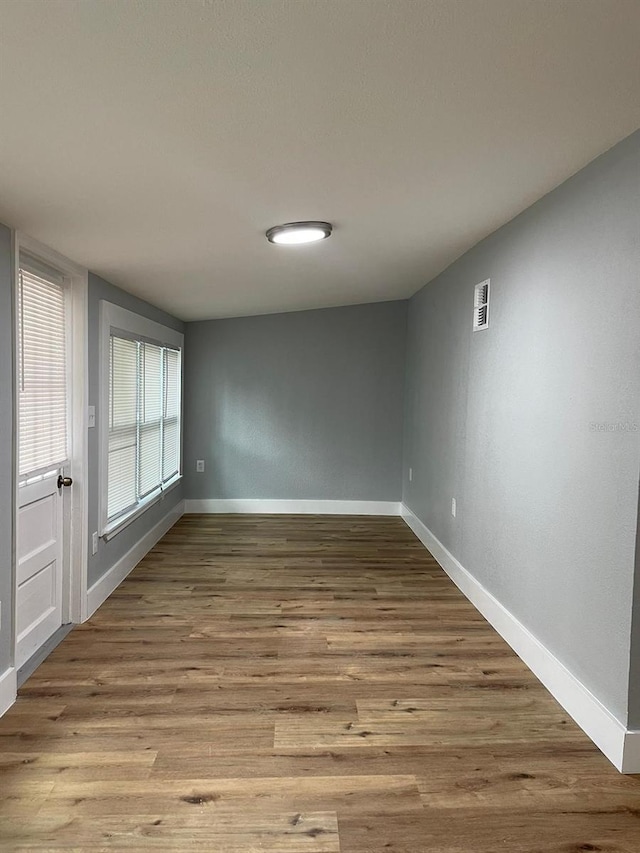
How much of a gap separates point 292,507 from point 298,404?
1071 mm

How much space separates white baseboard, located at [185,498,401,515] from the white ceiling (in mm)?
3613

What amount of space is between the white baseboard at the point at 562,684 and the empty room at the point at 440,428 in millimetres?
12

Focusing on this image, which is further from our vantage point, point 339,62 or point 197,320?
point 197,320

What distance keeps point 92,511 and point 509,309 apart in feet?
8.34

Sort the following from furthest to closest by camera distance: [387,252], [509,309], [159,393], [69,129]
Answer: [159,393]
[387,252]
[509,309]
[69,129]

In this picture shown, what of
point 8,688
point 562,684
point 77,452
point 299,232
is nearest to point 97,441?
point 77,452

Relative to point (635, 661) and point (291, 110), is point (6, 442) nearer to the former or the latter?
point (291, 110)

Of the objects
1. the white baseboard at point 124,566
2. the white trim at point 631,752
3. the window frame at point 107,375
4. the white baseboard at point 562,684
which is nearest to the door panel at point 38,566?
the white baseboard at point 124,566

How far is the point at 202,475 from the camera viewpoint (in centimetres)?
608

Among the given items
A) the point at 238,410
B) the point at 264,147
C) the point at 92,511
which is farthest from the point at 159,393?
the point at 264,147

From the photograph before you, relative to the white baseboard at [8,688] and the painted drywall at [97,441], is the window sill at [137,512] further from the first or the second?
the white baseboard at [8,688]

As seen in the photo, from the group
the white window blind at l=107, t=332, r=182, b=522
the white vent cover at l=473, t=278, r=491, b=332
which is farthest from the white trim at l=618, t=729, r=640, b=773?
the white window blind at l=107, t=332, r=182, b=522

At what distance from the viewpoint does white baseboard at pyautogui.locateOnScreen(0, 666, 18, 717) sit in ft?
7.63

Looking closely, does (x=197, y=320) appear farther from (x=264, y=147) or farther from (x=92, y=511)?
(x=264, y=147)
